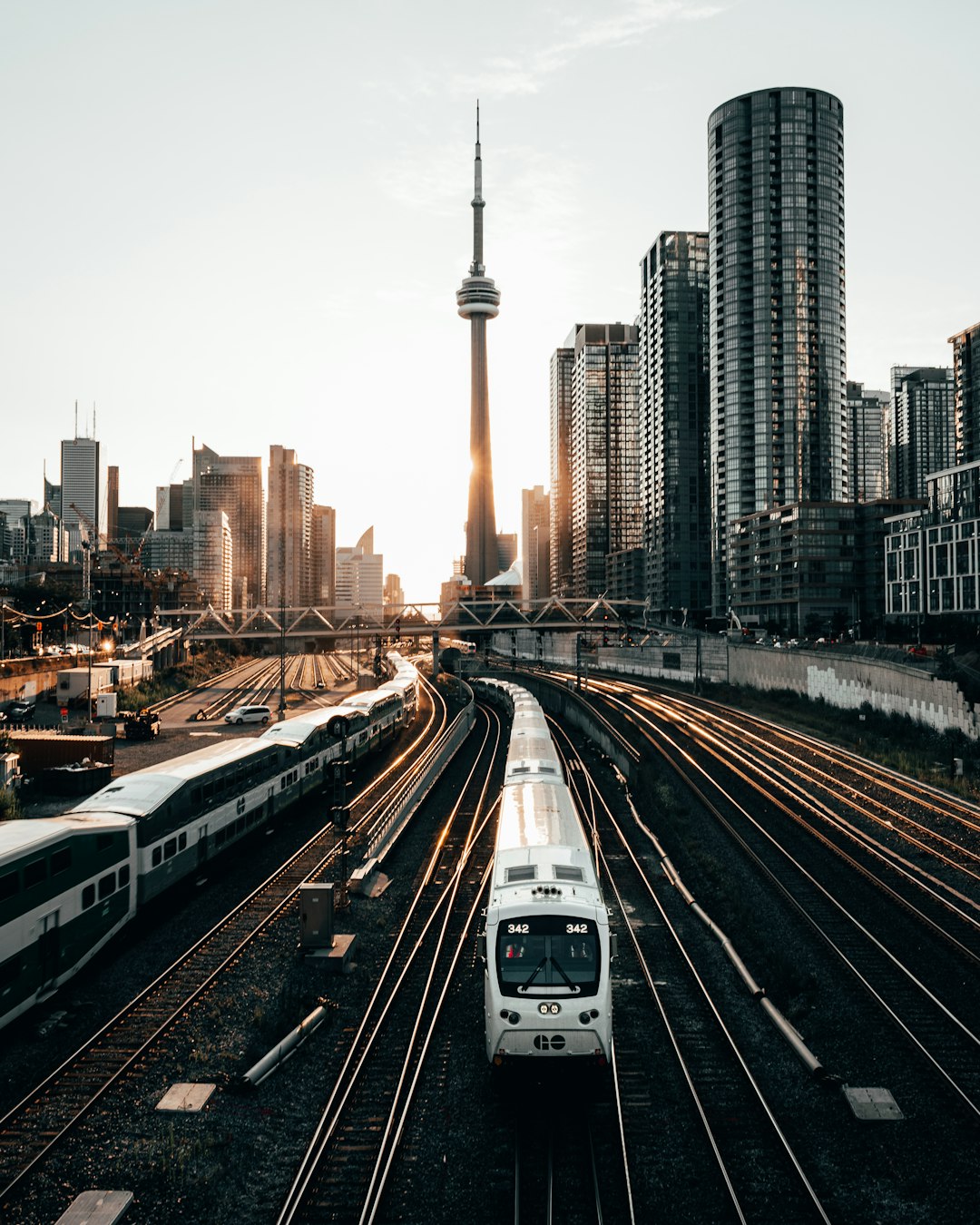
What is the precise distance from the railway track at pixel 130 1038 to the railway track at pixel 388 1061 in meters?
4.08

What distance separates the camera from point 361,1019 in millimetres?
19281

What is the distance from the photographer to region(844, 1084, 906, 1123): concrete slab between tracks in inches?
600

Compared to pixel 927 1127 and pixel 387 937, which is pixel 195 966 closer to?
pixel 387 937

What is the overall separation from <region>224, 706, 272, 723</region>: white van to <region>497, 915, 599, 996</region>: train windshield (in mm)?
54476

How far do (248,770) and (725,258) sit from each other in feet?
582

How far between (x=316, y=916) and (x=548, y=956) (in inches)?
375

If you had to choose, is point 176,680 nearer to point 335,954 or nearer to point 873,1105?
point 335,954

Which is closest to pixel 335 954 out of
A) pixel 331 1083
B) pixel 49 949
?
pixel 331 1083

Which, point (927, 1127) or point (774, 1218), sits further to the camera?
point (927, 1127)

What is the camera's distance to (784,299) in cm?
17812

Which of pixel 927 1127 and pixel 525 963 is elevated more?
pixel 525 963

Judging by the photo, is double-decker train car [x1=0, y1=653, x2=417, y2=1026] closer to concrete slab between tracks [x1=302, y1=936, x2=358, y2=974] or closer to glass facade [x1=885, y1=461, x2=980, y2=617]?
concrete slab between tracks [x1=302, y1=936, x2=358, y2=974]

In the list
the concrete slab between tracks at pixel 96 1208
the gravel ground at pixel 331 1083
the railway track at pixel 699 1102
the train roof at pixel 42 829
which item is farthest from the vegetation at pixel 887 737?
the concrete slab between tracks at pixel 96 1208

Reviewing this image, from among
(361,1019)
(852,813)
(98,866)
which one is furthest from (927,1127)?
(852,813)
